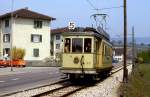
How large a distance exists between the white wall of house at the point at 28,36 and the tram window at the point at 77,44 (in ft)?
202

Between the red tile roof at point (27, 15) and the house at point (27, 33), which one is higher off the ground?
the red tile roof at point (27, 15)

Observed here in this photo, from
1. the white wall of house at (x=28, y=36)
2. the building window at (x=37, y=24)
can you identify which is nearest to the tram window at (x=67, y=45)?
the white wall of house at (x=28, y=36)

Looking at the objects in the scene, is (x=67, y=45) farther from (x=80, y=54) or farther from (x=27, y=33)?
(x=27, y=33)

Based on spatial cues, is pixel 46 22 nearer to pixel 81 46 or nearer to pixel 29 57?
pixel 29 57

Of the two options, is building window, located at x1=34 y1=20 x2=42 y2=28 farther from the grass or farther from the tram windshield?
the tram windshield

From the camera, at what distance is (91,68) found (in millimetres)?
27922

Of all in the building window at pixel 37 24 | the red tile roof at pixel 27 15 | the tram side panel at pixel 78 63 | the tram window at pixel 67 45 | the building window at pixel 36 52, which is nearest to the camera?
the tram side panel at pixel 78 63

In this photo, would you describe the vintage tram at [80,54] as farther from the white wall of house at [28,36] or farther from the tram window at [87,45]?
the white wall of house at [28,36]

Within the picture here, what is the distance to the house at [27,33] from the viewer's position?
89.4m

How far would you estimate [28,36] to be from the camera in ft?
300

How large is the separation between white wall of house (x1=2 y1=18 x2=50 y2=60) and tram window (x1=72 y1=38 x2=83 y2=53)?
202 ft

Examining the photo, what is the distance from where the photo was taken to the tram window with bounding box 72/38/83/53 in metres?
28.1

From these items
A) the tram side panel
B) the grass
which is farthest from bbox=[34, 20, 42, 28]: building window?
the tram side panel

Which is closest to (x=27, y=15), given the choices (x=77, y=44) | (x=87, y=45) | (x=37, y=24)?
(x=37, y=24)
